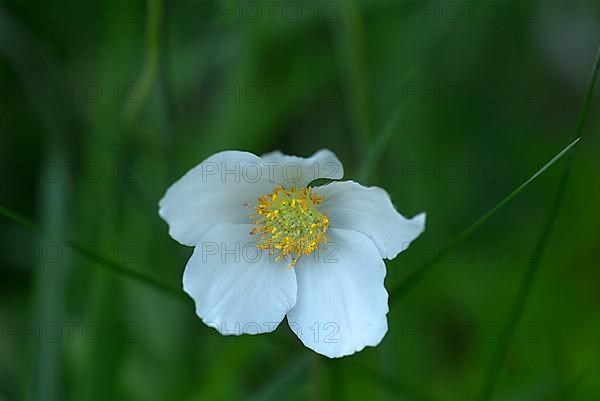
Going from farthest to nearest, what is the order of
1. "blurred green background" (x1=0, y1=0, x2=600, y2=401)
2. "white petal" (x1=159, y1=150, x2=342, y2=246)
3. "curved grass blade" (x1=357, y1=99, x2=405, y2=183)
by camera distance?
"blurred green background" (x1=0, y1=0, x2=600, y2=401), "curved grass blade" (x1=357, y1=99, x2=405, y2=183), "white petal" (x1=159, y1=150, x2=342, y2=246)

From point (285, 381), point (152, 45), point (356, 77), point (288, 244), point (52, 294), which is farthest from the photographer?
point (356, 77)

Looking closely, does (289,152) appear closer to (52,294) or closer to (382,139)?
(52,294)

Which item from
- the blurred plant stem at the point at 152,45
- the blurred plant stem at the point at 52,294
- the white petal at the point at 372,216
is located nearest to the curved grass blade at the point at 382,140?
the white petal at the point at 372,216

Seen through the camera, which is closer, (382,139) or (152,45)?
(382,139)

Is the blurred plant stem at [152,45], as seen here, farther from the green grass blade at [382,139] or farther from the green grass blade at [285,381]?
the green grass blade at [285,381]

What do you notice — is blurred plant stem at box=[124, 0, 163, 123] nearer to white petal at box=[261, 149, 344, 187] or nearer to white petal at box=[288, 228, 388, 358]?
white petal at box=[261, 149, 344, 187]

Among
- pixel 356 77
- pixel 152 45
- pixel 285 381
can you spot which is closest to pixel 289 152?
pixel 356 77

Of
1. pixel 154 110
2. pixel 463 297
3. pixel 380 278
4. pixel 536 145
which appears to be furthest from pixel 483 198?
pixel 380 278

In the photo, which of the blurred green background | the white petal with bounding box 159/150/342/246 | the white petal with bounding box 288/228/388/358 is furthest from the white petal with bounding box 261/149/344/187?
the blurred green background
